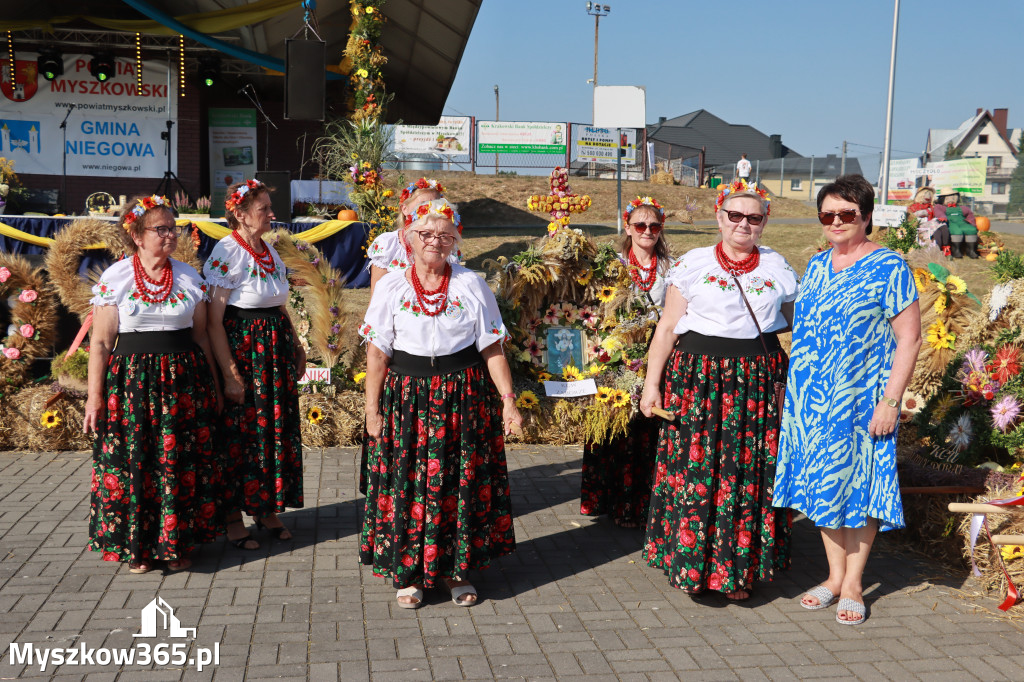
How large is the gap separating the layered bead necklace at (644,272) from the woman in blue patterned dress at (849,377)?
1192mm

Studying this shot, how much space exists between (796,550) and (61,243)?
5.31 metres

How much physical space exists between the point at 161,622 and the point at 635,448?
98.9 inches

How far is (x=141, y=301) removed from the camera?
3893 millimetres

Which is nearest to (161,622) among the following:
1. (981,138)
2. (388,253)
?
(388,253)

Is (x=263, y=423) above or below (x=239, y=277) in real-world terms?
below

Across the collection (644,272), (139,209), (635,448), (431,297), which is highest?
(139,209)

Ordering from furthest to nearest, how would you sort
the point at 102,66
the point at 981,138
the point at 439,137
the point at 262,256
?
the point at 981,138
the point at 439,137
the point at 102,66
the point at 262,256

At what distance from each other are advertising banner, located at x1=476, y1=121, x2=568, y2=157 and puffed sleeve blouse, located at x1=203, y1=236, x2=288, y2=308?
21761 mm

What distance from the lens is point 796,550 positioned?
4.57m

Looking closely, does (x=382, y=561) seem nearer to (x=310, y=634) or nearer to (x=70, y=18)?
(x=310, y=634)

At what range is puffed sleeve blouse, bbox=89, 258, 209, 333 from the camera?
387 centimetres

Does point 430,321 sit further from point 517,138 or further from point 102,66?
point 517,138

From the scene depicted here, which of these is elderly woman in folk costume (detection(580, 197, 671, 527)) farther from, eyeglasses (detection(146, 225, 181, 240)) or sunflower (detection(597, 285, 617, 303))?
eyeglasses (detection(146, 225, 181, 240))

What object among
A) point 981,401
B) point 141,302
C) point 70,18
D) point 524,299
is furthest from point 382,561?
point 70,18
